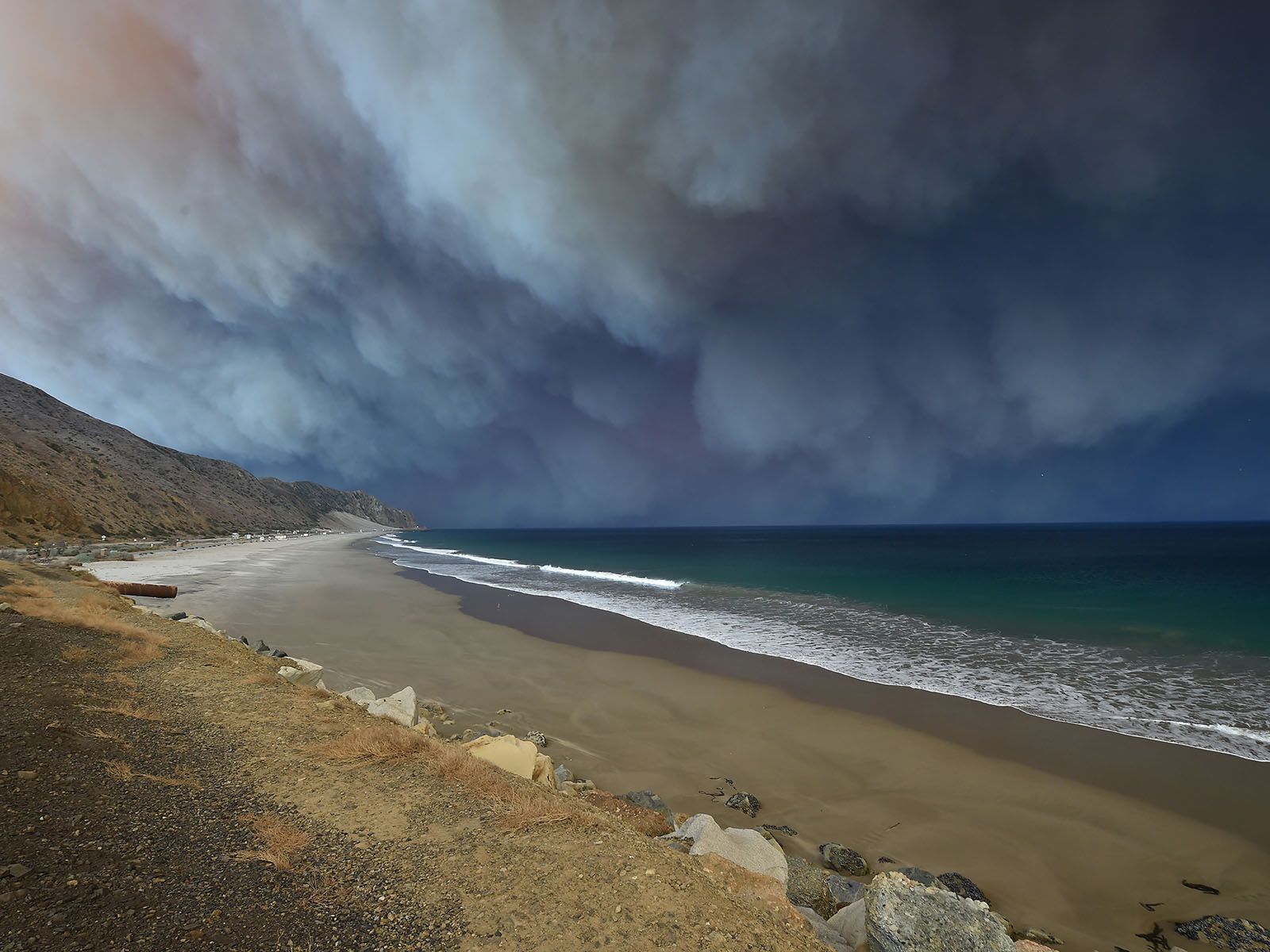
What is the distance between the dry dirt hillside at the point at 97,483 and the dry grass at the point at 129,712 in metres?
50.7

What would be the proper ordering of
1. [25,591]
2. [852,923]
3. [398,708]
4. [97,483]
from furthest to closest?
[97,483], [25,591], [398,708], [852,923]

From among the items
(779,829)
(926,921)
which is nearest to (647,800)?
(779,829)

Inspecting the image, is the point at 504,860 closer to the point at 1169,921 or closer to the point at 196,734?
the point at 196,734

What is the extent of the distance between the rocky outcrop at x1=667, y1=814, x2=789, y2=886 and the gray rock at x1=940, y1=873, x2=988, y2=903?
237cm

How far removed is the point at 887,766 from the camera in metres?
10.6

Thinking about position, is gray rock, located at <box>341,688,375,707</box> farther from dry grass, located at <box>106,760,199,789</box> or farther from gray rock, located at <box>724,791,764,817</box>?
gray rock, located at <box>724,791,764,817</box>

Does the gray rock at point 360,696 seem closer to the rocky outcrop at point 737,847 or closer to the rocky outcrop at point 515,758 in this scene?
the rocky outcrop at point 515,758

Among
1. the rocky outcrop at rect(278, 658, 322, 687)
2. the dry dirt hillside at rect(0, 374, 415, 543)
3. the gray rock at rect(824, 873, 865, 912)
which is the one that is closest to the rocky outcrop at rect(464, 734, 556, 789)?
the gray rock at rect(824, 873, 865, 912)

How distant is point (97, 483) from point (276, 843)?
97243 mm

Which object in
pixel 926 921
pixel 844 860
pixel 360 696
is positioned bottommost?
pixel 844 860

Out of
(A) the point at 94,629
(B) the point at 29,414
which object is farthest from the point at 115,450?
(A) the point at 94,629

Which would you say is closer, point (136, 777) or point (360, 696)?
point (136, 777)

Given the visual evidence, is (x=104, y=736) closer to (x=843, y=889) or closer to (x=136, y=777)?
(x=136, y=777)

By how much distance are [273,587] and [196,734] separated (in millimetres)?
30629
